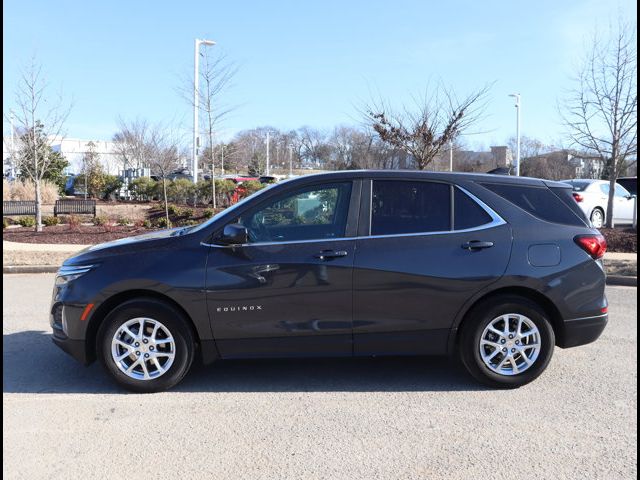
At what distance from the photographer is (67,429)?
3.91 m

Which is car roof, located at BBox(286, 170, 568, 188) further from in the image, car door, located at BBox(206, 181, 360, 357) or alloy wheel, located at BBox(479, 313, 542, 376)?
alloy wheel, located at BBox(479, 313, 542, 376)

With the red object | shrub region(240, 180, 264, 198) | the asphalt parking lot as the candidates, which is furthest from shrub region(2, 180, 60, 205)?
the red object

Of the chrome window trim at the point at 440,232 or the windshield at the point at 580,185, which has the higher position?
the windshield at the point at 580,185

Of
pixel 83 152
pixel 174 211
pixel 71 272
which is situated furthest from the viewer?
pixel 83 152

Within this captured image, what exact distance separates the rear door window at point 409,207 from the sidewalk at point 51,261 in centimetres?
672

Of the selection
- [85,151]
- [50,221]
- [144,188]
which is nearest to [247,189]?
[144,188]

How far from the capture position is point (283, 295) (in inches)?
176

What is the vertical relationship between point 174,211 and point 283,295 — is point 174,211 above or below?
above

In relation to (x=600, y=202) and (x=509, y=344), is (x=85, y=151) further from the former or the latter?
(x=509, y=344)

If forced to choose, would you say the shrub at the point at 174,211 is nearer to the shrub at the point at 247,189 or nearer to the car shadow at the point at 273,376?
the shrub at the point at 247,189

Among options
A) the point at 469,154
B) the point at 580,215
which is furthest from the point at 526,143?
the point at 580,215

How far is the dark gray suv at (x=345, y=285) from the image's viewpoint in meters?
4.47

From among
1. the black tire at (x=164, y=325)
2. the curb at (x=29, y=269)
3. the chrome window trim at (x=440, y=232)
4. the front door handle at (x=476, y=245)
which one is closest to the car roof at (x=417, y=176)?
the chrome window trim at (x=440, y=232)

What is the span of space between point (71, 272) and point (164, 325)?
2.97 ft
